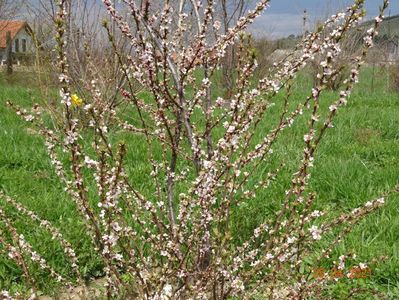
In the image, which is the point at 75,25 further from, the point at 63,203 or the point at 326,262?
the point at 326,262

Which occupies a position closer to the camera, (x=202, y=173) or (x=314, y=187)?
(x=202, y=173)

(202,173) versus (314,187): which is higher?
(202,173)

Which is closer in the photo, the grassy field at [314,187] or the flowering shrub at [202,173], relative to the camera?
the flowering shrub at [202,173]

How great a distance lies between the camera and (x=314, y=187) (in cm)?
476

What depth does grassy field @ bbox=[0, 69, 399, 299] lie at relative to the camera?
336cm

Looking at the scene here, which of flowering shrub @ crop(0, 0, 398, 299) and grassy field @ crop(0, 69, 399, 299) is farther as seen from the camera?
grassy field @ crop(0, 69, 399, 299)

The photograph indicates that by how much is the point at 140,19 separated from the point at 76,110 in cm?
538

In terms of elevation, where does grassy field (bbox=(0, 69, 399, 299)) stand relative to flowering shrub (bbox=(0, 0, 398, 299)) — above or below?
below

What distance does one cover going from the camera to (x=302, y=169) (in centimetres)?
180

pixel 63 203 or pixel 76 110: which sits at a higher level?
pixel 76 110

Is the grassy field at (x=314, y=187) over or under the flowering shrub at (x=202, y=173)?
under

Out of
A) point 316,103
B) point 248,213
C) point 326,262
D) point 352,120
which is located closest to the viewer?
point 316,103

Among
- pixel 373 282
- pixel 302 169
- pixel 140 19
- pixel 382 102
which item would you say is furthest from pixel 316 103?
pixel 382 102

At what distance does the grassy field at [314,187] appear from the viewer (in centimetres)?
336
